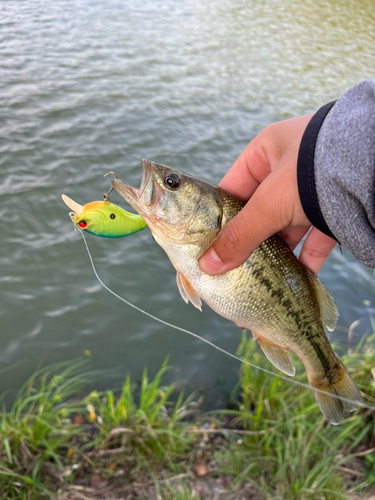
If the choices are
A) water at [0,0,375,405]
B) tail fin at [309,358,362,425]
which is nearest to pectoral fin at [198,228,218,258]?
tail fin at [309,358,362,425]

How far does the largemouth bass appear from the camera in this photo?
2.48 metres

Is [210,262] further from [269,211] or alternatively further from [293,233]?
[293,233]

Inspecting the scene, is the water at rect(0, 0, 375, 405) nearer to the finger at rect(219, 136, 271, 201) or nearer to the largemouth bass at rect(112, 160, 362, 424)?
the largemouth bass at rect(112, 160, 362, 424)

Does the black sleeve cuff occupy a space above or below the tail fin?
above

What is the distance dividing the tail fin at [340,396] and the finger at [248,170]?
4.78 ft

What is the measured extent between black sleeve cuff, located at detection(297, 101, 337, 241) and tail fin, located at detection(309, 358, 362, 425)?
122cm

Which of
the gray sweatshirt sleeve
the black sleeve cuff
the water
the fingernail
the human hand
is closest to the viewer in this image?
the gray sweatshirt sleeve

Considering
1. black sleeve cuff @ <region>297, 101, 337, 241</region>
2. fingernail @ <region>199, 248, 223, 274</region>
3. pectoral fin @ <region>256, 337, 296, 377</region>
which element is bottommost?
pectoral fin @ <region>256, 337, 296, 377</region>

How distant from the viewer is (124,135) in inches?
317

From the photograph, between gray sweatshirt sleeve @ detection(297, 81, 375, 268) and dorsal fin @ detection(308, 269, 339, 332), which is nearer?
gray sweatshirt sleeve @ detection(297, 81, 375, 268)

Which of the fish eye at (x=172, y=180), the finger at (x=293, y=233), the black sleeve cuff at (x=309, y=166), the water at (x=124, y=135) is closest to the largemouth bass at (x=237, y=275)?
the fish eye at (x=172, y=180)

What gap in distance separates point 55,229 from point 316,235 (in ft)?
13.2

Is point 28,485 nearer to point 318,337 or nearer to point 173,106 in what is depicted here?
point 318,337

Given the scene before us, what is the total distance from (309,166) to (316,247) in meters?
1.25
